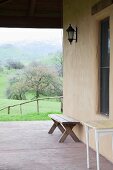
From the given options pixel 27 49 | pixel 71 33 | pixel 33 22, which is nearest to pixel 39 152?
pixel 71 33

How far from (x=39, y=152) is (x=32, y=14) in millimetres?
5283

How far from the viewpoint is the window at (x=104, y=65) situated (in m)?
6.08

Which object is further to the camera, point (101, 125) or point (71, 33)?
point (71, 33)

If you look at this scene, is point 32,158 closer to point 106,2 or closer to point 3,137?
point 3,137

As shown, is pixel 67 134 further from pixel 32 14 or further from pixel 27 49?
pixel 27 49

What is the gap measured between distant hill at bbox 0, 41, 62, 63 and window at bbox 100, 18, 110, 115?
12.1m

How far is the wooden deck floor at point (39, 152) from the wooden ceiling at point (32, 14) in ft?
10.5

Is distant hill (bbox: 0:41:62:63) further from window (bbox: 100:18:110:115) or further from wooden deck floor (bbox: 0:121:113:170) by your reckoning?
window (bbox: 100:18:110:115)

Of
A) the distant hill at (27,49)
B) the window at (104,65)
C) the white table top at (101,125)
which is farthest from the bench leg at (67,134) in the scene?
the distant hill at (27,49)

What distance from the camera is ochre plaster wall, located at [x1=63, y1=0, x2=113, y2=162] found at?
20.8 feet

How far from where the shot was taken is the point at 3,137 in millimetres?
7727

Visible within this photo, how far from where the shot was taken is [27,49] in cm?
1916

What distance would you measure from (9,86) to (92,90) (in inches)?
397

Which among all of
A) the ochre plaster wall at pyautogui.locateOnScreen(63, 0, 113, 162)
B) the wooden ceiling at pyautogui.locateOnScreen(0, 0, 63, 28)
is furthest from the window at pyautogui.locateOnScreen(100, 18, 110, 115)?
the wooden ceiling at pyautogui.locateOnScreen(0, 0, 63, 28)
